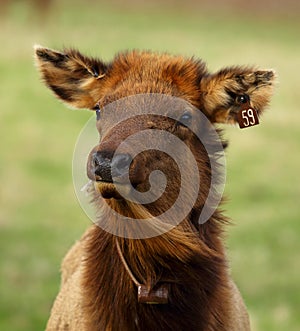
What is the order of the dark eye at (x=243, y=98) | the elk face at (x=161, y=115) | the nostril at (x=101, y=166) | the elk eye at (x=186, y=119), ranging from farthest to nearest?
the dark eye at (x=243, y=98) → the elk eye at (x=186, y=119) → the elk face at (x=161, y=115) → the nostril at (x=101, y=166)

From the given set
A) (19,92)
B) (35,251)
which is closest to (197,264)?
(35,251)

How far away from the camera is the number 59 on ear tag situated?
22.7 feet

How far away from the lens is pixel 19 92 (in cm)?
2764

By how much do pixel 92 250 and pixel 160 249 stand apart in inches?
22.9

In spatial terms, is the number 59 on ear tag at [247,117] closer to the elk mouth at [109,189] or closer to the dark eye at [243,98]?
the dark eye at [243,98]

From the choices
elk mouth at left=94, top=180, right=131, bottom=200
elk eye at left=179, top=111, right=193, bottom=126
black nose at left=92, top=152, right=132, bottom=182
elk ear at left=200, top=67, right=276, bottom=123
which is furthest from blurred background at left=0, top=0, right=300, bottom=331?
black nose at left=92, top=152, right=132, bottom=182

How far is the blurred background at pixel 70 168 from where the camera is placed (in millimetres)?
14055

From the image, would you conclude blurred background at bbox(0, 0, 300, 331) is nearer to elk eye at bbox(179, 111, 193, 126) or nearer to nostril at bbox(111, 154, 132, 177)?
elk eye at bbox(179, 111, 193, 126)

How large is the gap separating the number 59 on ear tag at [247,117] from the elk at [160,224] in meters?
0.01

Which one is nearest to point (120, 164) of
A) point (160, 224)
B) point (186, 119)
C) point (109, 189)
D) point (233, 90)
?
point (109, 189)

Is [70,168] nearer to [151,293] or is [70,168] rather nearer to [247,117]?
[247,117]

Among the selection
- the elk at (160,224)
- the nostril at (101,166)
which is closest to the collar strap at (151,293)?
the elk at (160,224)

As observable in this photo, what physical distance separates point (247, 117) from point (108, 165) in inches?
54.0

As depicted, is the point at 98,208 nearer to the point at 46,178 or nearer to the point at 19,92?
the point at 46,178
